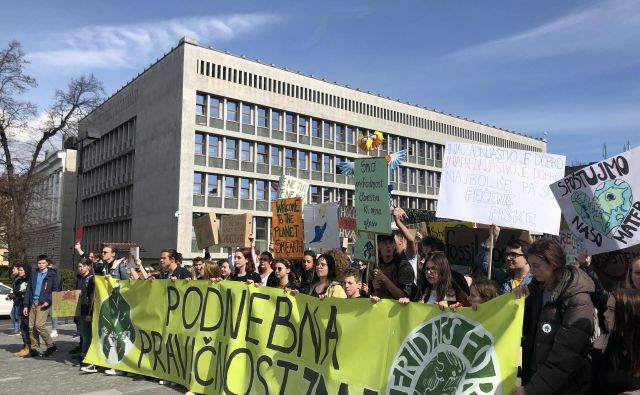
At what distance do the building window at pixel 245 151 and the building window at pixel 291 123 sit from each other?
4084mm

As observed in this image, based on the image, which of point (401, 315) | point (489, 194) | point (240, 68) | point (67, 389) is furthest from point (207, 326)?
point (240, 68)

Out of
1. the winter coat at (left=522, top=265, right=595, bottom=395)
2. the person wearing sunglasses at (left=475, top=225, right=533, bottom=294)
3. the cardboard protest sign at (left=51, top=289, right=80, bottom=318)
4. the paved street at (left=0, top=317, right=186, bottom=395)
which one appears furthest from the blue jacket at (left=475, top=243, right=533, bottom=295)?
the cardboard protest sign at (left=51, top=289, right=80, bottom=318)

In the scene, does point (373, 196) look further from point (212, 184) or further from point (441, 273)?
point (212, 184)

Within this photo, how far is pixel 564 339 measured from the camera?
3.31 meters

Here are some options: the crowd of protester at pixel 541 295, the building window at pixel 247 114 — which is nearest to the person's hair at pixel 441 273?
the crowd of protester at pixel 541 295

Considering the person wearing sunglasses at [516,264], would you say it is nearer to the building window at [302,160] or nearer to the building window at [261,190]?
the building window at [261,190]

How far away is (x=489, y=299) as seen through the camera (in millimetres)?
4199

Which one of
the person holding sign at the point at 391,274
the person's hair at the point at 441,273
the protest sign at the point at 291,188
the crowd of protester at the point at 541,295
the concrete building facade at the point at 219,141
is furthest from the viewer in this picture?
the concrete building facade at the point at 219,141

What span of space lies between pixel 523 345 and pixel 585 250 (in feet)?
6.04

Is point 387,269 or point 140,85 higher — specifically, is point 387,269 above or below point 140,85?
below

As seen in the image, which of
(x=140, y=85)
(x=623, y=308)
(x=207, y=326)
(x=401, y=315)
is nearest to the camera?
(x=623, y=308)

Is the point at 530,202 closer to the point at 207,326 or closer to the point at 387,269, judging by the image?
the point at 387,269

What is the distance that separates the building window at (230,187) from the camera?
44.0m

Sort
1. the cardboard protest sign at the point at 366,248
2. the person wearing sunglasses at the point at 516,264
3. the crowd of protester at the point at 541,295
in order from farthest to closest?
1. the cardboard protest sign at the point at 366,248
2. the person wearing sunglasses at the point at 516,264
3. the crowd of protester at the point at 541,295
